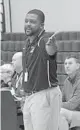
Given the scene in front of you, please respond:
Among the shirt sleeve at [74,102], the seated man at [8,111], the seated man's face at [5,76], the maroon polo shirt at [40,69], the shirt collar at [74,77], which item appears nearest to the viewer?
the maroon polo shirt at [40,69]

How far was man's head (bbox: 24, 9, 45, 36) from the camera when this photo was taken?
9.91 feet

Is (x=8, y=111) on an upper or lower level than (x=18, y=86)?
lower

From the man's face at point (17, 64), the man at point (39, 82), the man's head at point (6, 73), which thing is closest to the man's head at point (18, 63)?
the man's face at point (17, 64)

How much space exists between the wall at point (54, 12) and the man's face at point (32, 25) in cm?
274

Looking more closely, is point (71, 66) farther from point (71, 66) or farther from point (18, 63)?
point (18, 63)

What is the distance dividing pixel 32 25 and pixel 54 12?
10.5 ft

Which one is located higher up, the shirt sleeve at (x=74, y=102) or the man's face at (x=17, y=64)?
the man's face at (x=17, y=64)

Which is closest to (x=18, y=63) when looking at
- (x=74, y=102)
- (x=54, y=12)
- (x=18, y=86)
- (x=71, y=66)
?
(x=18, y=86)

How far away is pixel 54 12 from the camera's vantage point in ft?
20.2

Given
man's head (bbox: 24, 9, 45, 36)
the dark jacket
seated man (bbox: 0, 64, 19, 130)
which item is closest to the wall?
the dark jacket

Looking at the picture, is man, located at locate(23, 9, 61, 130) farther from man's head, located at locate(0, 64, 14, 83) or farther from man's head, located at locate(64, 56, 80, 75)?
man's head, located at locate(64, 56, 80, 75)

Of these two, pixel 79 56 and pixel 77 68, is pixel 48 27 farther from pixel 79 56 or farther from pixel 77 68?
pixel 77 68

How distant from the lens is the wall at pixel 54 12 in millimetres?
5805

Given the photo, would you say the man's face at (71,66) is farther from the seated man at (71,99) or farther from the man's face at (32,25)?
the man's face at (32,25)
